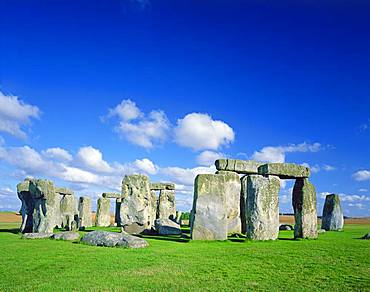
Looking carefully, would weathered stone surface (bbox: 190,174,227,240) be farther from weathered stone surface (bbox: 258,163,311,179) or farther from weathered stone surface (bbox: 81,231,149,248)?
weathered stone surface (bbox: 81,231,149,248)

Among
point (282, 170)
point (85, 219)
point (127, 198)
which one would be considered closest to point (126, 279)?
point (282, 170)

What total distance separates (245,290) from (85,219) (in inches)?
825

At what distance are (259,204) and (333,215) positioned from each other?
10.0m

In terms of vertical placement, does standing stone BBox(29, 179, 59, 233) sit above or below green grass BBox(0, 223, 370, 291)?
above

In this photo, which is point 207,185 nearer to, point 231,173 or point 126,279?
point 231,173

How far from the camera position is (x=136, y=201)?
72.6 ft

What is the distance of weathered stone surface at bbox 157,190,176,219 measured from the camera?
1081 inches

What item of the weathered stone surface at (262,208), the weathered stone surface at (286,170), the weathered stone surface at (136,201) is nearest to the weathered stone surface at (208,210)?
the weathered stone surface at (262,208)

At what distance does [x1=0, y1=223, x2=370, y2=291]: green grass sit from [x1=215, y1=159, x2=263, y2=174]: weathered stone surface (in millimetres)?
9158

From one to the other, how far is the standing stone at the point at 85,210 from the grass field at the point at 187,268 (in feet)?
46.7

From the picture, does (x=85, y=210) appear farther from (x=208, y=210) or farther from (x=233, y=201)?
(x=208, y=210)

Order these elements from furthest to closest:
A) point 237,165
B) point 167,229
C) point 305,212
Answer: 1. point 237,165
2. point 167,229
3. point 305,212

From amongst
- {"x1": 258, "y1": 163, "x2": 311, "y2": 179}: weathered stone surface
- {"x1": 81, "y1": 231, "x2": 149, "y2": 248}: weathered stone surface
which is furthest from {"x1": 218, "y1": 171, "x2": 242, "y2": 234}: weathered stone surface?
{"x1": 81, "y1": 231, "x2": 149, "y2": 248}: weathered stone surface

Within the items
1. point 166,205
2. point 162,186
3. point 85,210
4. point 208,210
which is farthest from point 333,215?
point 85,210
